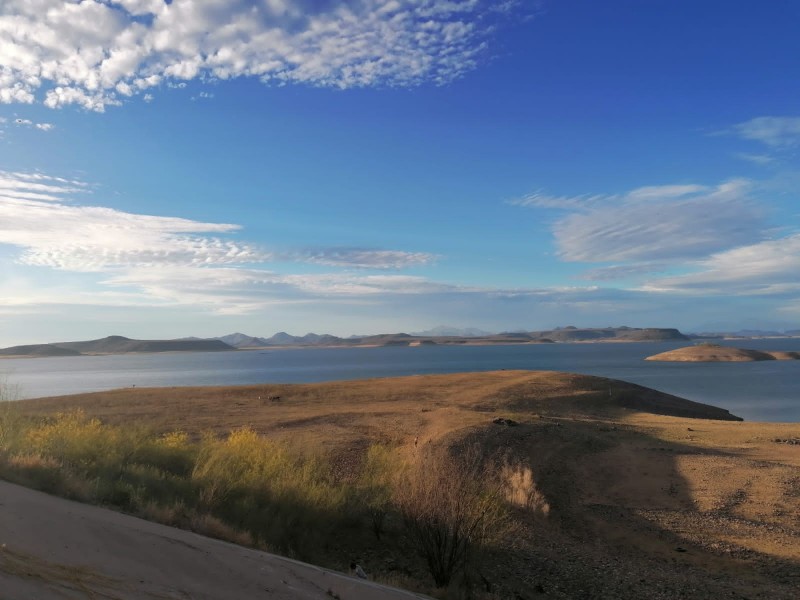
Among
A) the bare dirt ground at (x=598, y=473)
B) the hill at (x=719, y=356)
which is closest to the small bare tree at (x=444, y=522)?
the bare dirt ground at (x=598, y=473)

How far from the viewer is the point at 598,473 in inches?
797

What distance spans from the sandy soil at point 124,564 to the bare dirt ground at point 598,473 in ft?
10.1

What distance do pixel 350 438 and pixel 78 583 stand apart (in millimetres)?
→ 19825

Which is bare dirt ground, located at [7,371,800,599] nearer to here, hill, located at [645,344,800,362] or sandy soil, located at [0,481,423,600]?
sandy soil, located at [0,481,423,600]

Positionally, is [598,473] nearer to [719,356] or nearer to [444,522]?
[444,522]

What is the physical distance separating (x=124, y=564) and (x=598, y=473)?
1711 cm

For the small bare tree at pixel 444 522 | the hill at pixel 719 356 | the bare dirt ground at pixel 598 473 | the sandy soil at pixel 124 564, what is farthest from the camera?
the hill at pixel 719 356

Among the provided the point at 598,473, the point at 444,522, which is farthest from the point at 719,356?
the point at 444,522

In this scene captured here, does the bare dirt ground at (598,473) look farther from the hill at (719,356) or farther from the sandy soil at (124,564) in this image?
the hill at (719,356)

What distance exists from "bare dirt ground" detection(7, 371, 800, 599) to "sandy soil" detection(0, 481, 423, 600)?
3067mm

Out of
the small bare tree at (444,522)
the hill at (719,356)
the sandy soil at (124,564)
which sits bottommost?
the hill at (719,356)

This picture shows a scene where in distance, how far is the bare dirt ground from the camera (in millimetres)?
11938

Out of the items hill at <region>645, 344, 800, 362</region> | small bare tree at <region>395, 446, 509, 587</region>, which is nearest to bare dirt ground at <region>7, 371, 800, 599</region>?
small bare tree at <region>395, 446, 509, 587</region>

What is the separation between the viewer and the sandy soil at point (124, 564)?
5602mm
